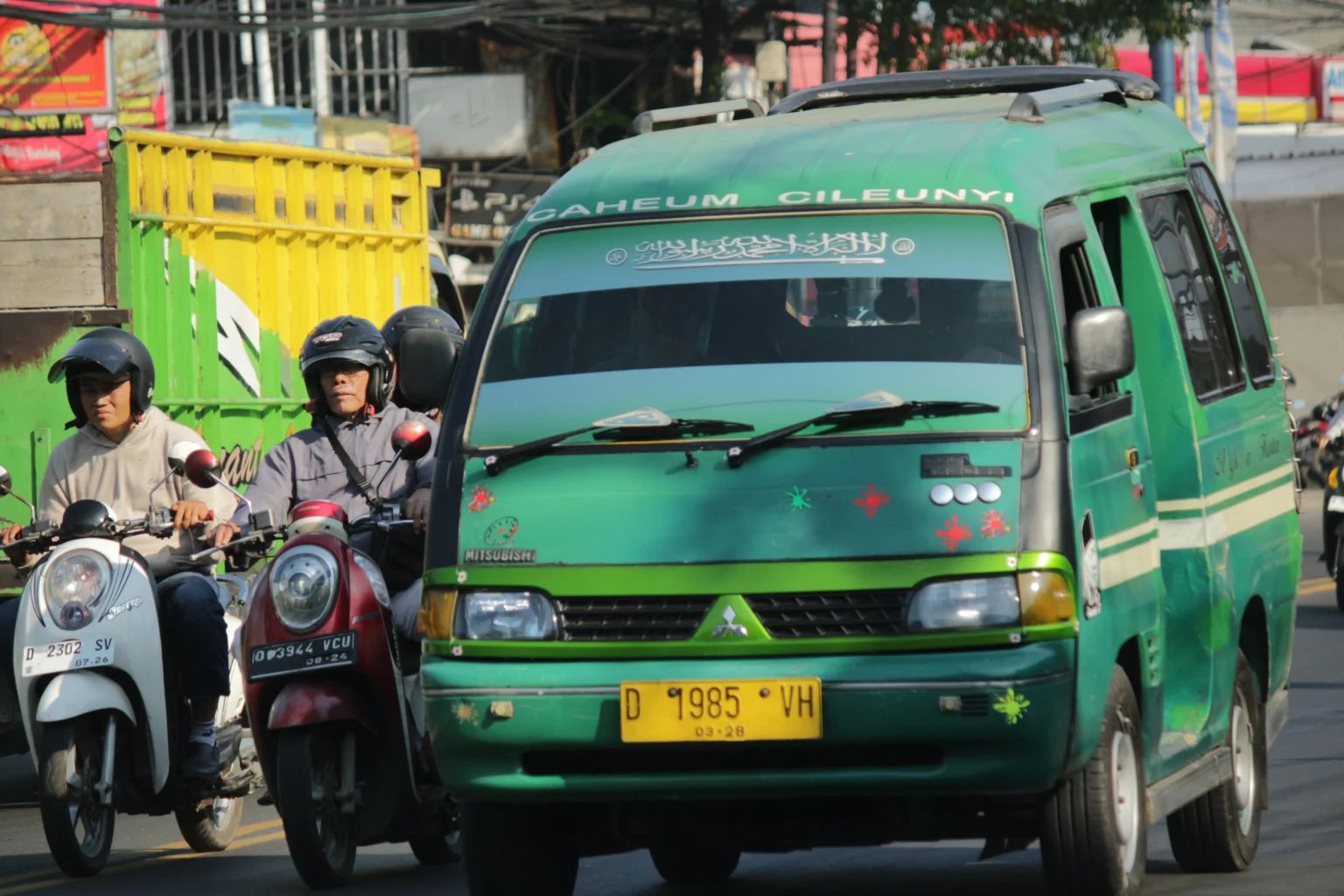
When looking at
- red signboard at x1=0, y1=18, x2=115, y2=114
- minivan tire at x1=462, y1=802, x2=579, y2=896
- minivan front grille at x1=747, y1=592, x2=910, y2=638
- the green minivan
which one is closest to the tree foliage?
red signboard at x1=0, y1=18, x2=115, y2=114

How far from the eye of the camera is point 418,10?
21.1m

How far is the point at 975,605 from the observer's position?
571cm

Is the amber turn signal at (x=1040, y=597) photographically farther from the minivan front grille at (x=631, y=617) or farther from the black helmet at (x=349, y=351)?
the black helmet at (x=349, y=351)

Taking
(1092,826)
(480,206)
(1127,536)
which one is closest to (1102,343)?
(1127,536)

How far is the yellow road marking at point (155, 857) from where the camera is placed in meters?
8.02

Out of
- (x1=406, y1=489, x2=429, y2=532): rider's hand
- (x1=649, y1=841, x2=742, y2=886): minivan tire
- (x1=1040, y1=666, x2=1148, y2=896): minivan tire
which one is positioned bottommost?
(x1=649, y1=841, x2=742, y2=886): minivan tire

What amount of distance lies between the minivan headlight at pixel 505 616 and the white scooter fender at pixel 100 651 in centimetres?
225

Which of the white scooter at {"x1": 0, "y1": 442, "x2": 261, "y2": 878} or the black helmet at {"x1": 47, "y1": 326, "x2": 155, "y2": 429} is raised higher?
the black helmet at {"x1": 47, "y1": 326, "x2": 155, "y2": 429}

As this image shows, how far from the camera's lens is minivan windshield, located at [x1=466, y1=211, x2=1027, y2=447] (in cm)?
612

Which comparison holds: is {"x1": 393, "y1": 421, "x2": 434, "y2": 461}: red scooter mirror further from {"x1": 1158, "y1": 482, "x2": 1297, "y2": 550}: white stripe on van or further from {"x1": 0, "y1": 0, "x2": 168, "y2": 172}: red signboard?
{"x1": 0, "y1": 0, "x2": 168, "y2": 172}: red signboard

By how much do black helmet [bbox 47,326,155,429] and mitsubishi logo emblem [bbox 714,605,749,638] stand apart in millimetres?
3337

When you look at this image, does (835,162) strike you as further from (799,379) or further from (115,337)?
(115,337)

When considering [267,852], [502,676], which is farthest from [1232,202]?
[502,676]

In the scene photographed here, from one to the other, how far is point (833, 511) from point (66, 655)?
313 centimetres
